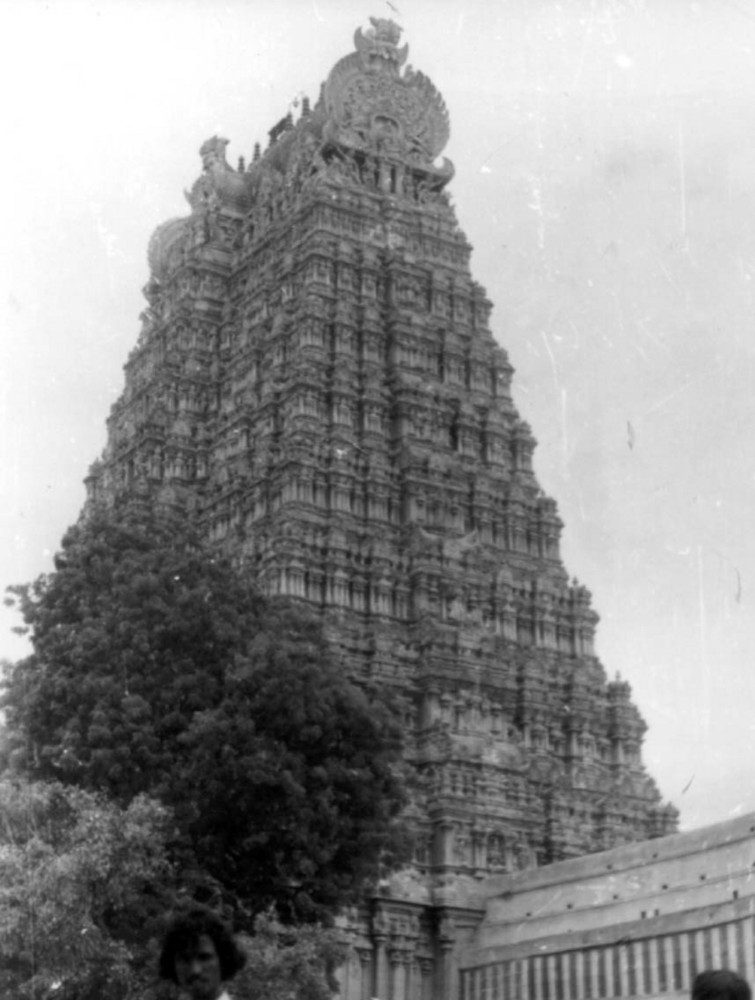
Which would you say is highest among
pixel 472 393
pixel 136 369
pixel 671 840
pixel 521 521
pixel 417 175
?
pixel 417 175

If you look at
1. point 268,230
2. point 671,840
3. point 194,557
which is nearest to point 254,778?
point 194,557

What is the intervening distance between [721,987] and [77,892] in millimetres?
16730

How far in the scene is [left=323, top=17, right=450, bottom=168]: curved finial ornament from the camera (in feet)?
188

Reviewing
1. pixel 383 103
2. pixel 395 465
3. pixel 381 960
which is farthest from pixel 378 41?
pixel 381 960

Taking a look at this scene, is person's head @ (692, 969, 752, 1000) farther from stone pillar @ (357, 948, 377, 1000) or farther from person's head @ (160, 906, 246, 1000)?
stone pillar @ (357, 948, 377, 1000)

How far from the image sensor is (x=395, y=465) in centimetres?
5019

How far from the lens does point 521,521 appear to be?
2000 inches

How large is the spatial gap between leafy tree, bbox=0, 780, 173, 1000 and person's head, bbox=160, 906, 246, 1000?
1520cm

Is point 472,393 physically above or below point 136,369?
below

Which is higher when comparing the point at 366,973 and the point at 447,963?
the point at 447,963

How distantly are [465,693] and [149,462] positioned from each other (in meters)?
16.3

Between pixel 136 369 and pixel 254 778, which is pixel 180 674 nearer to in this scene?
pixel 254 778

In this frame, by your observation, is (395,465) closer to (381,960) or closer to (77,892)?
(381,960)

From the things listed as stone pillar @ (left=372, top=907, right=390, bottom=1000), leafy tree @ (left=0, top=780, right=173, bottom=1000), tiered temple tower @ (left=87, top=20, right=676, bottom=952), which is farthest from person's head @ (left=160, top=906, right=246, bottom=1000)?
tiered temple tower @ (left=87, top=20, right=676, bottom=952)
